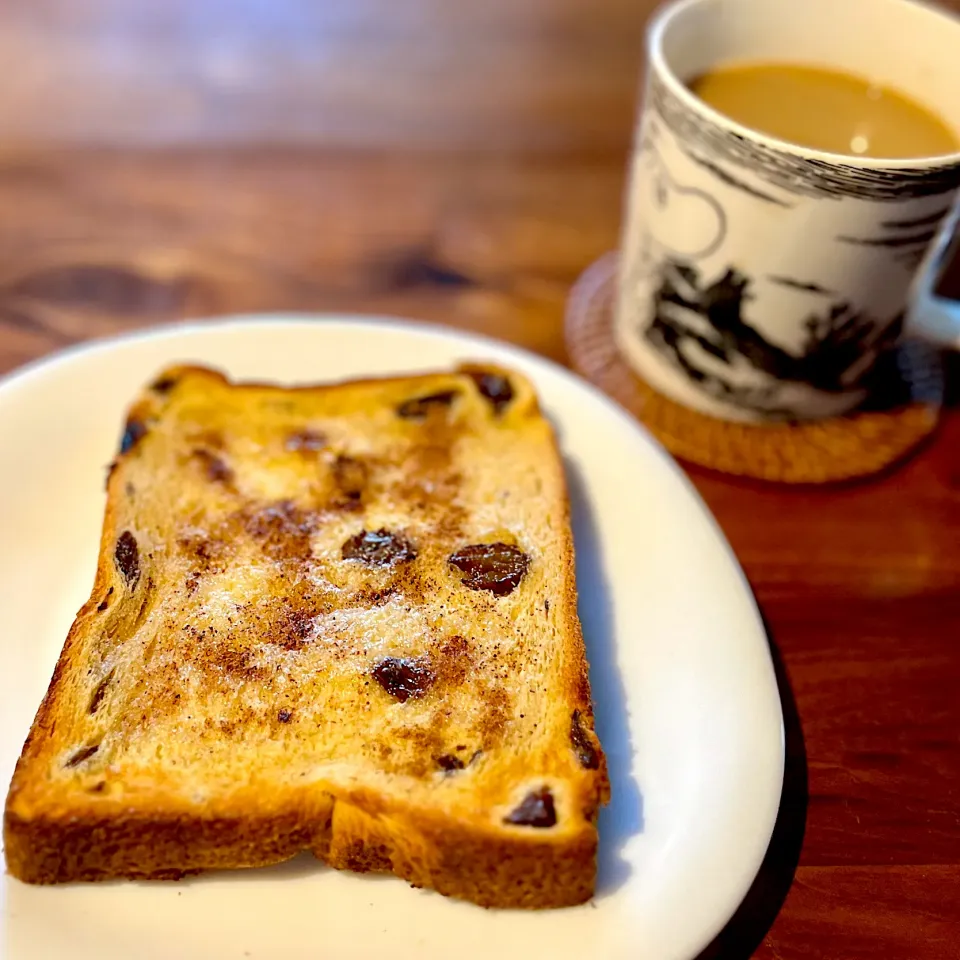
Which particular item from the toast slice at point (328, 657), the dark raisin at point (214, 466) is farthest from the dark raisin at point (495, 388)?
the dark raisin at point (214, 466)

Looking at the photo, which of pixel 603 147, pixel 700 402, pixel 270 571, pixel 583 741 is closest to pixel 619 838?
pixel 583 741

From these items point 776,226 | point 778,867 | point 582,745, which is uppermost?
point 776,226

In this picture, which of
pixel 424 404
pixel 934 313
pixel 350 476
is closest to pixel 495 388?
pixel 424 404

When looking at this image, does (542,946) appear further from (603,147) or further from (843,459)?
(603,147)

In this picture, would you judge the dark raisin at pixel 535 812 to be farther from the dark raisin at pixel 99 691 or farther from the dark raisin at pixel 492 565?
the dark raisin at pixel 99 691

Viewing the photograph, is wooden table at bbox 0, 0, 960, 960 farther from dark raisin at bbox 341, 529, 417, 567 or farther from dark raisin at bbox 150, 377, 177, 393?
dark raisin at bbox 341, 529, 417, 567

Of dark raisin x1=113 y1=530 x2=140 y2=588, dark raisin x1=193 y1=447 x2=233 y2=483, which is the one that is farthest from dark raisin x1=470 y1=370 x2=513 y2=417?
dark raisin x1=113 y1=530 x2=140 y2=588

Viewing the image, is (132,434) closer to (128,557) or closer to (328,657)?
(128,557)
